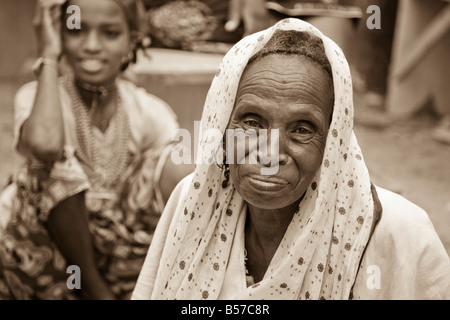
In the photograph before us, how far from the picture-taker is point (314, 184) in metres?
1.74

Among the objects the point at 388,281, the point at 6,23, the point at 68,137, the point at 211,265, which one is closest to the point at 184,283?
the point at 211,265

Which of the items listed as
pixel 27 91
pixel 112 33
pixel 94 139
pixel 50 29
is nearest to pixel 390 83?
pixel 112 33

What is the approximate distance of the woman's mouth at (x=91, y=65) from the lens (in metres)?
3.01

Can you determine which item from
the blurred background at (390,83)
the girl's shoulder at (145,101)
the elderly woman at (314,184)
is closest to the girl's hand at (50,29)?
the blurred background at (390,83)

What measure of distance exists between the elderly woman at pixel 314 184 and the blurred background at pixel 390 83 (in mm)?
1360

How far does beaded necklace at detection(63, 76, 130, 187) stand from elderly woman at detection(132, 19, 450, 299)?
138 centimetres

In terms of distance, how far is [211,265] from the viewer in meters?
1.84

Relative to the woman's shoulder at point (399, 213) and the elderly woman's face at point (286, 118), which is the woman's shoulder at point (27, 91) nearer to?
the elderly woman's face at point (286, 118)

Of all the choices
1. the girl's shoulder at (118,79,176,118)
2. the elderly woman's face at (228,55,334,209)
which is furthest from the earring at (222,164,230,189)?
the girl's shoulder at (118,79,176,118)

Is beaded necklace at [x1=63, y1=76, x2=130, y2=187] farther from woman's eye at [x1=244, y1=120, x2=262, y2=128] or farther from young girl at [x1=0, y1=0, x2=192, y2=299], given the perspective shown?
woman's eye at [x1=244, y1=120, x2=262, y2=128]
